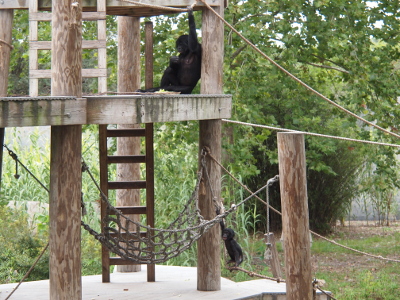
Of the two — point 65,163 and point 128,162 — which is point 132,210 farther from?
point 65,163

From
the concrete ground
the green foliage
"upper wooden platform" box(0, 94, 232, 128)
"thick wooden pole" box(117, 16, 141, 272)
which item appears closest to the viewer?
"upper wooden platform" box(0, 94, 232, 128)

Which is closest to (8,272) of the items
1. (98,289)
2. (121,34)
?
(98,289)

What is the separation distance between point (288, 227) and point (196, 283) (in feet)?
6.13

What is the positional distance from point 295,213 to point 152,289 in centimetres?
196

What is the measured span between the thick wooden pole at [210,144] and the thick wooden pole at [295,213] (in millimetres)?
1232

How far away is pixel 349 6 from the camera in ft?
27.0

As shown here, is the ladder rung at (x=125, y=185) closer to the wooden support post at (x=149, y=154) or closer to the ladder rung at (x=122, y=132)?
the wooden support post at (x=149, y=154)

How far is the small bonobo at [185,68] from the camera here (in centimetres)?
586

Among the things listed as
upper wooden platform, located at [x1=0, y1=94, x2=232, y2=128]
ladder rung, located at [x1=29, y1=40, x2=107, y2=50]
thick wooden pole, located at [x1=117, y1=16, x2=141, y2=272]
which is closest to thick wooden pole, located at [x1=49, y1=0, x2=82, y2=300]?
upper wooden platform, located at [x1=0, y1=94, x2=232, y2=128]

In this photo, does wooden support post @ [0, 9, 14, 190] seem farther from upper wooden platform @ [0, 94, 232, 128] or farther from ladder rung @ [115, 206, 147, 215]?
ladder rung @ [115, 206, 147, 215]

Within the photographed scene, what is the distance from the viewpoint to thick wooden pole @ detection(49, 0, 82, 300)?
4066mm

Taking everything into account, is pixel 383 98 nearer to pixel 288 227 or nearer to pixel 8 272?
pixel 288 227

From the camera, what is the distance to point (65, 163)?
411 centimetres

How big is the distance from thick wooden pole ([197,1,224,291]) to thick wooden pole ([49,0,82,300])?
1.64 meters
